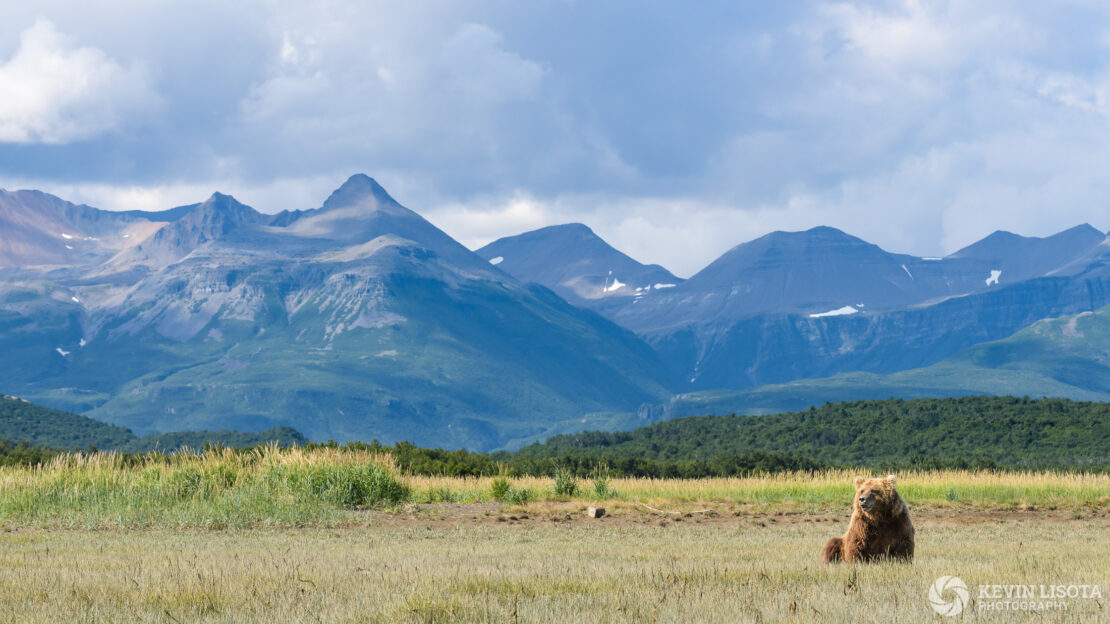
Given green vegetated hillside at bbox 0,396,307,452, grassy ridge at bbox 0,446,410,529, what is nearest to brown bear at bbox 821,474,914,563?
grassy ridge at bbox 0,446,410,529

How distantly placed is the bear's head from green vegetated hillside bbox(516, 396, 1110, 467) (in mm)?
68578

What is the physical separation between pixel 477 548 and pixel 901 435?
3689 inches

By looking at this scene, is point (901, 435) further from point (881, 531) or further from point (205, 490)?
point (881, 531)

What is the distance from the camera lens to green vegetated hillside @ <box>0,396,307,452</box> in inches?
5787

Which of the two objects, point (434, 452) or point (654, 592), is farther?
point (434, 452)

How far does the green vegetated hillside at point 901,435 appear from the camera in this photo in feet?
284

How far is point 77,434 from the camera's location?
155500 mm

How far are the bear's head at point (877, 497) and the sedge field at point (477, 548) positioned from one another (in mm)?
716

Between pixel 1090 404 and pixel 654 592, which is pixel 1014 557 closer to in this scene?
pixel 654 592

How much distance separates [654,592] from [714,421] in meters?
125

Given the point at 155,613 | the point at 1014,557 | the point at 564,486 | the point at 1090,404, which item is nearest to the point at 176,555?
the point at 155,613

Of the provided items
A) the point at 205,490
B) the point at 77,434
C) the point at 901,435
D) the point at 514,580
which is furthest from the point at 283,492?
the point at 77,434

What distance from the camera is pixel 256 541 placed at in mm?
19062

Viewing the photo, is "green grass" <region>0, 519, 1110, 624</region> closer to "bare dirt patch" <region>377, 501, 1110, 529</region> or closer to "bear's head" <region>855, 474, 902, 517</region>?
"bear's head" <region>855, 474, 902, 517</region>
